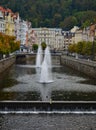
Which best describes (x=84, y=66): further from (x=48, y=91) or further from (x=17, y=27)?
(x=17, y=27)

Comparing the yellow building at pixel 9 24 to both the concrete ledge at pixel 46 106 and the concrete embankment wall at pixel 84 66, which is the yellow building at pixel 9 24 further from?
the concrete ledge at pixel 46 106

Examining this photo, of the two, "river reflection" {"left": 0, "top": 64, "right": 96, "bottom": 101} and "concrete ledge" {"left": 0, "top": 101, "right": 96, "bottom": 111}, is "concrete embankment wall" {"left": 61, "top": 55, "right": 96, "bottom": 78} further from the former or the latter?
"concrete ledge" {"left": 0, "top": 101, "right": 96, "bottom": 111}

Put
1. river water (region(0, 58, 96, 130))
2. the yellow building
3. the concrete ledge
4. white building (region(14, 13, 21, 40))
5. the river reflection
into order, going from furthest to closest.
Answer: white building (region(14, 13, 21, 40))
the yellow building
the river reflection
the concrete ledge
river water (region(0, 58, 96, 130))

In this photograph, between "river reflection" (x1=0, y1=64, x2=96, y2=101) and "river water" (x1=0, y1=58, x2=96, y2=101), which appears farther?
"river reflection" (x1=0, y1=64, x2=96, y2=101)

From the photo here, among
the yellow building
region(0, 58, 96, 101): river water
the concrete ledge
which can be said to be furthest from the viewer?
the yellow building

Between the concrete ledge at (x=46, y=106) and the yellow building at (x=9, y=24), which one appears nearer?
the concrete ledge at (x=46, y=106)

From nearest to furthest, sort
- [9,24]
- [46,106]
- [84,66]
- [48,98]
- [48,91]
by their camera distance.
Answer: [46,106] → [48,98] → [48,91] → [84,66] → [9,24]

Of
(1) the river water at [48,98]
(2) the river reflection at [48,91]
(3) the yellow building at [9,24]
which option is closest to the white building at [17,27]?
(3) the yellow building at [9,24]

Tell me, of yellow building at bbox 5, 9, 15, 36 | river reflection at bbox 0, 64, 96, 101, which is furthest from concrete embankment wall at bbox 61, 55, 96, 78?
yellow building at bbox 5, 9, 15, 36

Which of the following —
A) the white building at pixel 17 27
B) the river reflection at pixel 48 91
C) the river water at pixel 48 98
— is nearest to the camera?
the river water at pixel 48 98

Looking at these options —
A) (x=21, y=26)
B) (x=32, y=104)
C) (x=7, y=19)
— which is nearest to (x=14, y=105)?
(x=32, y=104)

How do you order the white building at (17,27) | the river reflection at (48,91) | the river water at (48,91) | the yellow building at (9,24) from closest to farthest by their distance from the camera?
the river water at (48,91)
the river reflection at (48,91)
the yellow building at (9,24)
the white building at (17,27)

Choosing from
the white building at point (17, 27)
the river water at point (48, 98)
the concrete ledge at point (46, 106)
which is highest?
the white building at point (17, 27)

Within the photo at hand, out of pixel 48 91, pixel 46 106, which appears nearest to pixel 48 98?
pixel 48 91
